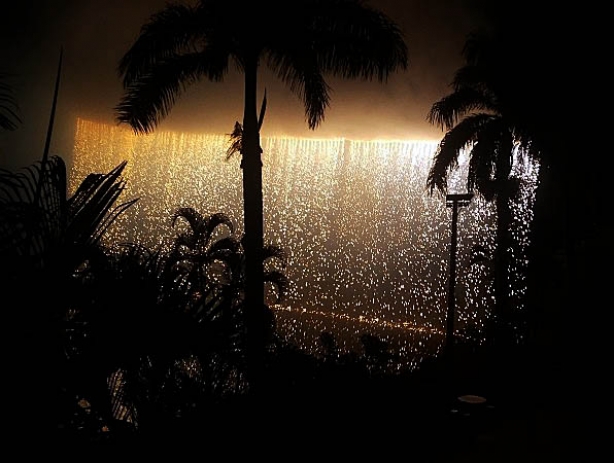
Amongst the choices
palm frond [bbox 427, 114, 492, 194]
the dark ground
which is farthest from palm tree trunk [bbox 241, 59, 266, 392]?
palm frond [bbox 427, 114, 492, 194]

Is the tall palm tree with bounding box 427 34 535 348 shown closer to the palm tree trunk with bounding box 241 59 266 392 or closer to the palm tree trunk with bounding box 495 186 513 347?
the palm tree trunk with bounding box 495 186 513 347

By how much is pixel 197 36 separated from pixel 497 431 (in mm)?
8319

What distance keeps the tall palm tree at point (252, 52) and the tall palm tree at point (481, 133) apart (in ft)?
15.0

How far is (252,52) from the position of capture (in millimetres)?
11242

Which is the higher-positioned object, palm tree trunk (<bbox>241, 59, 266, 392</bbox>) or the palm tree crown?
the palm tree crown

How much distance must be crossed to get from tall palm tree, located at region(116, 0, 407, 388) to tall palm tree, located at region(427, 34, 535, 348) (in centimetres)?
458

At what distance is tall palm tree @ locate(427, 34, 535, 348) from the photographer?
14.8 m

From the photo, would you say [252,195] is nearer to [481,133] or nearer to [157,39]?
[157,39]

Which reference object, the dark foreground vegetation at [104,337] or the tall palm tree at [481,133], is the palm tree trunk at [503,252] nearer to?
the tall palm tree at [481,133]

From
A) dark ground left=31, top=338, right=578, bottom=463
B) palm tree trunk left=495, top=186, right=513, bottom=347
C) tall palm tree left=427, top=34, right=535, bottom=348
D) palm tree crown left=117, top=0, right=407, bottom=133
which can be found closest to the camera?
dark ground left=31, top=338, right=578, bottom=463

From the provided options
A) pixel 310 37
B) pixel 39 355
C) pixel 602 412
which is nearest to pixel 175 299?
pixel 39 355

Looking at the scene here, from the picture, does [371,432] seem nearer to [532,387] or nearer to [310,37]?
[532,387]

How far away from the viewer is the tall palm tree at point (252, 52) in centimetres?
1095

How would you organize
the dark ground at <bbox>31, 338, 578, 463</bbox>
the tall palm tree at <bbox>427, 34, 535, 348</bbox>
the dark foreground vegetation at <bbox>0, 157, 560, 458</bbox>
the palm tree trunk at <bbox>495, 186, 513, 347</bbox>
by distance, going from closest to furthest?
Result: 1. the dark foreground vegetation at <bbox>0, 157, 560, 458</bbox>
2. the dark ground at <bbox>31, 338, 578, 463</bbox>
3. the tall palm tree at <bbox>427, 34, 535, 348</bbox>
4. the palm tree trunk at <bbox>495, 186, 513, 347</bbox>
